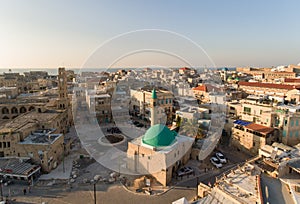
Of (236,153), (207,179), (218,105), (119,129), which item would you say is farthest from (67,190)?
(218,105)

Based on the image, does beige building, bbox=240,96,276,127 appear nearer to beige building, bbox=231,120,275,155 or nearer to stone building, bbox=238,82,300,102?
beige building, bbox=231,120,275,155

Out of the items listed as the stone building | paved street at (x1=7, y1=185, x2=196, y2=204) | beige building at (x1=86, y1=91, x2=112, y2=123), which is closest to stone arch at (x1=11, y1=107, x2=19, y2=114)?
beige building at (x1=86, y1=91, x2=112, y2=123)

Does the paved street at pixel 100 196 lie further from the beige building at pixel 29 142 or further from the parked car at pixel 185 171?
the beige building at pixel 29 142

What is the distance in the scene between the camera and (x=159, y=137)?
63.8ft

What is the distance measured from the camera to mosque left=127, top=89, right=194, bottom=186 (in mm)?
18266

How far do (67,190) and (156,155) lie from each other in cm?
815

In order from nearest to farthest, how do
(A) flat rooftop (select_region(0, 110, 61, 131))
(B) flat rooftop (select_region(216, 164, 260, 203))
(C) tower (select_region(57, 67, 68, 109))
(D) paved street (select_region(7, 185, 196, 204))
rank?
(B) flat rooftop (select_region(216, 164, 260, 203)) < (D) paved street (select_region(7, 185, 196, 204)) < (A) flat rooftop (select_region(0, 110, 61, 131)) < (C) tower (select_region(57, 67, 68, 109))

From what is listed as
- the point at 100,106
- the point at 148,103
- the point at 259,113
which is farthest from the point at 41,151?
the point at 259,113

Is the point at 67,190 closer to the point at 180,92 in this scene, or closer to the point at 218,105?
the point at 218,105

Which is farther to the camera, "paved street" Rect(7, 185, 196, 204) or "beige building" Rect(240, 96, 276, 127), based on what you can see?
"beige building" Rect(240, 96, 276, 127)

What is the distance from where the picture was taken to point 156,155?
60.7 ft

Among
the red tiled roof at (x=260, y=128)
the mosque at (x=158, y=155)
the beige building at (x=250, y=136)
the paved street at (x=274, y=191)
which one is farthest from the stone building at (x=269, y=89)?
the paved street at (x=274, y=191)

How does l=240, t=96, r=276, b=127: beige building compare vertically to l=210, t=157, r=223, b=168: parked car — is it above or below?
above

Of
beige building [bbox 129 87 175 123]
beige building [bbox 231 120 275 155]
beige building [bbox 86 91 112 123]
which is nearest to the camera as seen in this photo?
beige building [bbox 231 120 275 155]
